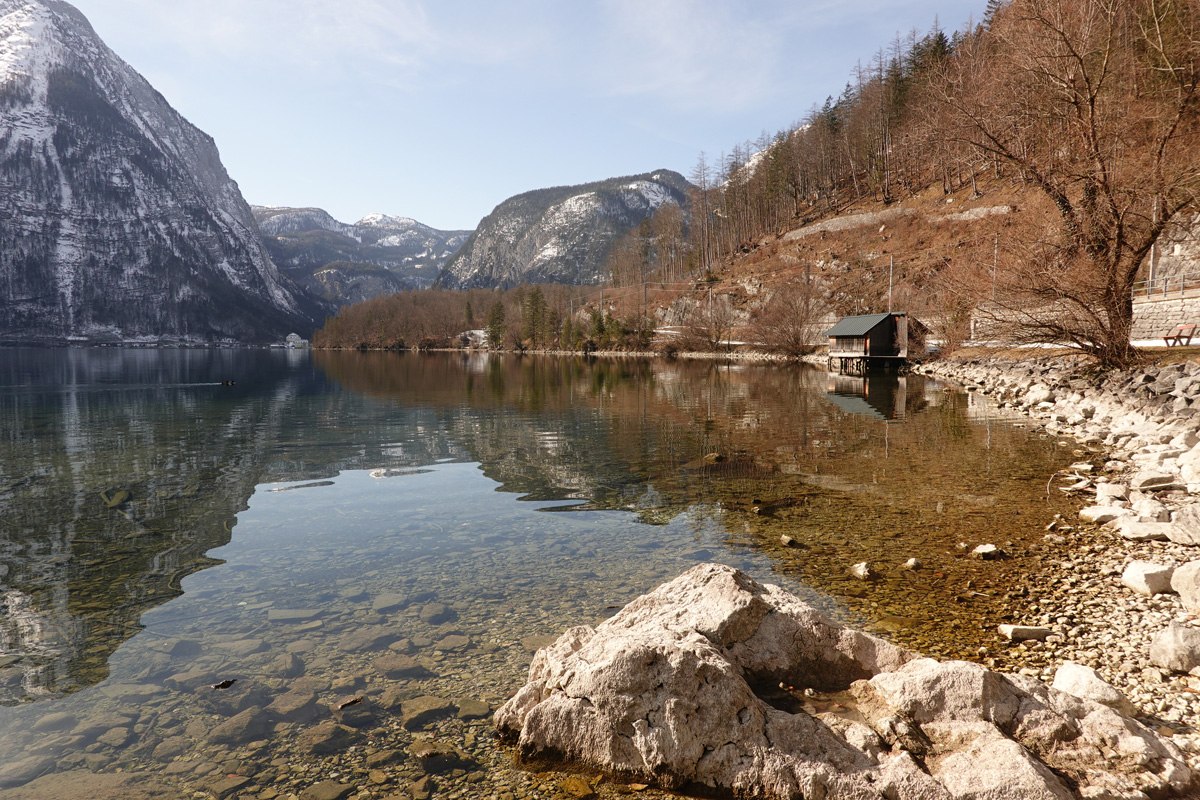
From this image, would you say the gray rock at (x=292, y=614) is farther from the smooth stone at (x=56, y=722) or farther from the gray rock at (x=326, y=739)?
the gray rock at (x=326, y=739)

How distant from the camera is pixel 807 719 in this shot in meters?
4.21

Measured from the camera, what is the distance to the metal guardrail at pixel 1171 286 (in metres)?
35.2

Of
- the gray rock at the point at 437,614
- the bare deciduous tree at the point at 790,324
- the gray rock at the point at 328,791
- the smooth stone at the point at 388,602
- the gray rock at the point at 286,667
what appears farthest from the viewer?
the bare deciduous tree at the point at 790,324

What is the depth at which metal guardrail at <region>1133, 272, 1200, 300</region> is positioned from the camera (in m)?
35.2

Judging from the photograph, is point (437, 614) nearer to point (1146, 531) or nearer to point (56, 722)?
point (56, 722)

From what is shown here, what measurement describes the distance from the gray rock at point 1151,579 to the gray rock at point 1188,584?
0.26ft

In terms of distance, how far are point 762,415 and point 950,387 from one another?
19251 mm

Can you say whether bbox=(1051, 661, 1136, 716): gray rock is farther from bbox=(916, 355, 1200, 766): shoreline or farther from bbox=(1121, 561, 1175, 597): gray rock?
bbox=(1121, 561, 1175, 597): gray rock

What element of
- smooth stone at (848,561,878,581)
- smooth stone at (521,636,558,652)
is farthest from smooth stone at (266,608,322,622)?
smooth stone at (848,561,878,581)

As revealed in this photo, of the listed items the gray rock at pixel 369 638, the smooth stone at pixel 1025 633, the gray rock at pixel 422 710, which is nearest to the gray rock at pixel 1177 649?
the smooth stone at pixel 1025 633

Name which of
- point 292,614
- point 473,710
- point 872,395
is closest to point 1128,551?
point 473,710

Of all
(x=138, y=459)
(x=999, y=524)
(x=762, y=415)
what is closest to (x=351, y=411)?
(x=138, y=459)

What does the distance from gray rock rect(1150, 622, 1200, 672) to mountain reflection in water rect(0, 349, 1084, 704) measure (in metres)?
1.47

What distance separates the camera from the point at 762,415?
27016 millimetres
